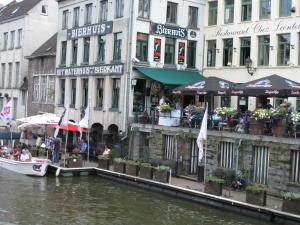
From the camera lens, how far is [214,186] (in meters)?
21.8

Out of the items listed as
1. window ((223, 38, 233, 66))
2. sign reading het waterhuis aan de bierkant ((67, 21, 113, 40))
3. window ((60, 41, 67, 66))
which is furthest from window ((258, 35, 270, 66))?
window ((60, 41, 67, 66))

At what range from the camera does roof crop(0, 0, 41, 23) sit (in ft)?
165

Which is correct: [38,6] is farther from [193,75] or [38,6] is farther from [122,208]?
[122,208]

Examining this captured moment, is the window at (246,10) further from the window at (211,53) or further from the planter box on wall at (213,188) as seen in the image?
the planter box on wall at (213,188)

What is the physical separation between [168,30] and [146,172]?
12299 mm

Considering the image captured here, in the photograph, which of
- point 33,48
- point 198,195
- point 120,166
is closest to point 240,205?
point 198,195

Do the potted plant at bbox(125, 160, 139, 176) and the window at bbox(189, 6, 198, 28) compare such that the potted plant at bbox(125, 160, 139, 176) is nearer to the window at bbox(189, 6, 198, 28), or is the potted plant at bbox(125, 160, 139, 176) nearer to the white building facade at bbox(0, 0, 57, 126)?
the window at bbox(189, 6, 198, 28)

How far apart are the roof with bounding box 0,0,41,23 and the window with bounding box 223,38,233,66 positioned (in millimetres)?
21957

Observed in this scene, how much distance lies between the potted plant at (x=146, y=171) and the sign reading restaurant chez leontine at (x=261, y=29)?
11527mm

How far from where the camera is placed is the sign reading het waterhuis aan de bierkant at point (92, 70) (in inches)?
→ 1347

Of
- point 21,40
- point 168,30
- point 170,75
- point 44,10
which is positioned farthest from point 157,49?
point 21,40

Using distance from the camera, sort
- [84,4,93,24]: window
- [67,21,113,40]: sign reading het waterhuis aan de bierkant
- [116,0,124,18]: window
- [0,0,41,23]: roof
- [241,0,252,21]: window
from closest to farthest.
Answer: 1. [241,0,252,21]: window
2. [116,0,124,18]: window
3. [67,21,113,40]: sign reading het waterhuis aan de bierkant
4. [84,4,93,24]: window
5. [0,0,41,23]: roof

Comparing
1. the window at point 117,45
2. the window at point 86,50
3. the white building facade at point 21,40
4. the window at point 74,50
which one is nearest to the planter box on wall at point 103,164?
the window at point 117,45

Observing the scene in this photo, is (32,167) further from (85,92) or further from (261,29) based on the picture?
(261,29)
